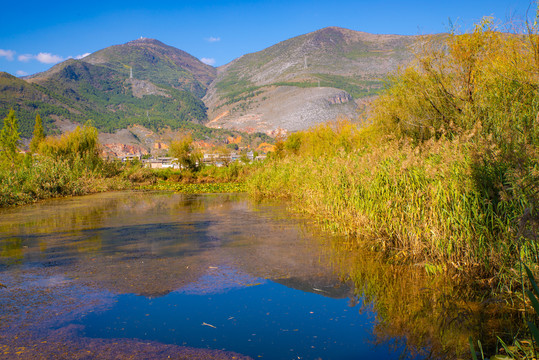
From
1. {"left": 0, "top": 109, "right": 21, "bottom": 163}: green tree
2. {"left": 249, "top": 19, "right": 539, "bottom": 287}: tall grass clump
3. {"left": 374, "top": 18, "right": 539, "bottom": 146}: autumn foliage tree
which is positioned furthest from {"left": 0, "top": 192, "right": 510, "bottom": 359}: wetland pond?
{"left": 0, "top": 109, "right": 21, "bottom": 163}: green tree

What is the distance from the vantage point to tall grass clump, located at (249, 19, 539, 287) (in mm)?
5383

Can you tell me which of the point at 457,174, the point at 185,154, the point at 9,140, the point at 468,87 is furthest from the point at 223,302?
the point at 9,140

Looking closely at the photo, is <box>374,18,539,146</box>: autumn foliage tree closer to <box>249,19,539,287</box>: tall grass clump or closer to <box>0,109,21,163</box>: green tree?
<box>249,19,539,287</box>: tall grass clump

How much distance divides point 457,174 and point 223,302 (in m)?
3.90

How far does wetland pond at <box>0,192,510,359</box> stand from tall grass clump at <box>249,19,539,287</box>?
2.01 ft

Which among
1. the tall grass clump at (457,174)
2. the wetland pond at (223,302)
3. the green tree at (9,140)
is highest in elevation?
the green tree at (9,140)

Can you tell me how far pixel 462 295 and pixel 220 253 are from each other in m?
4.50

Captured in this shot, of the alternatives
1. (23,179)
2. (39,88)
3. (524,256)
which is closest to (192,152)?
(23,179)

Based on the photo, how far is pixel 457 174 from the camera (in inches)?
243

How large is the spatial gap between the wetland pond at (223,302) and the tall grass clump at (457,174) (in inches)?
24.1

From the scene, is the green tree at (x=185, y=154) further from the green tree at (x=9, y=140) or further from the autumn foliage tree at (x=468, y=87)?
the green tree at (x=9, y=140)

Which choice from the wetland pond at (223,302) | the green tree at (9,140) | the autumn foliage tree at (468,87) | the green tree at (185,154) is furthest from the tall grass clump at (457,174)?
the green tree at (9,140)

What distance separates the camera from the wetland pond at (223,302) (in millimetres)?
4109

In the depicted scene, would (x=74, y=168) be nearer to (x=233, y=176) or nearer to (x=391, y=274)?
(x=233, y=176)
